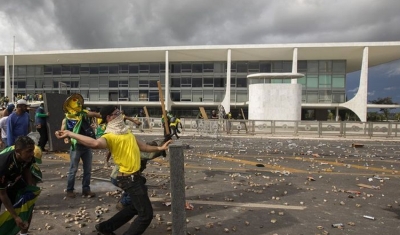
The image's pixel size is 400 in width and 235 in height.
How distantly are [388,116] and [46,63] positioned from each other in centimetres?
5733

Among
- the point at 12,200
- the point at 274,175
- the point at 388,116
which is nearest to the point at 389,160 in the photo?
the point at 274,175

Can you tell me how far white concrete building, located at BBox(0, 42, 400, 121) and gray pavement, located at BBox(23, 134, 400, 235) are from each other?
31.2 metres

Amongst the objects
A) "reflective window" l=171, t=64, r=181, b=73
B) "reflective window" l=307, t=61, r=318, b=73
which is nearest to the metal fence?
"reflective window" l=307, t=61, r=318, b=73

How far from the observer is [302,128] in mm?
21219

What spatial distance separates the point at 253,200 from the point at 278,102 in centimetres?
2178

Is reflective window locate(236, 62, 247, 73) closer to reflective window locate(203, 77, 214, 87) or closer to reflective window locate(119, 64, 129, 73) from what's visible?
reflective window locate(203, 77, 214, 87)

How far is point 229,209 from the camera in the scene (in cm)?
520

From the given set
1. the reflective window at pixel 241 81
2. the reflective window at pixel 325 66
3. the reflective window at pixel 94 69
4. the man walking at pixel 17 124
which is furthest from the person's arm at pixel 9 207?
the reflective window at pixel 94 69

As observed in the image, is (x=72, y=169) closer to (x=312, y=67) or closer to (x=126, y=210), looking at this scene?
(x=126, y=210)

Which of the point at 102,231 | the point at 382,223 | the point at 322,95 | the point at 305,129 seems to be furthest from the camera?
the point at 322,95

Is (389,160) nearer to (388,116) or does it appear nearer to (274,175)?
(274,175)

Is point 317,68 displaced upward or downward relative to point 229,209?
upward

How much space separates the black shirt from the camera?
3.00 meters

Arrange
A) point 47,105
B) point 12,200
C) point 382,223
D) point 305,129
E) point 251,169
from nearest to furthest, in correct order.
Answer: point 12,200
point 382,223
point 251,169
point 47,105
point 305,129
